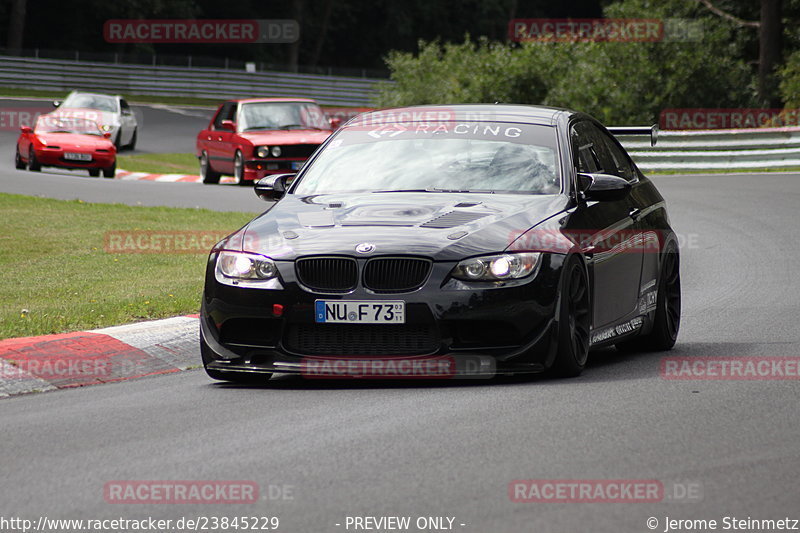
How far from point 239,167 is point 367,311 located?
1900 centimetres

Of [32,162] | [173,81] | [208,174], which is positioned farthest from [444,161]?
[173,81]

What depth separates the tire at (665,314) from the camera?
9087 mm

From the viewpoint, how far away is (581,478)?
16.9 feet

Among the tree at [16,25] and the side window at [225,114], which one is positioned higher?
the side window at [225,114]

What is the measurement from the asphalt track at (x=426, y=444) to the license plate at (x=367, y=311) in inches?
15.2

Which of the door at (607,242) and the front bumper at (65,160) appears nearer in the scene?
the door at (607,242)

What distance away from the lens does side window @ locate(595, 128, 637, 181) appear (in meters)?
9.31

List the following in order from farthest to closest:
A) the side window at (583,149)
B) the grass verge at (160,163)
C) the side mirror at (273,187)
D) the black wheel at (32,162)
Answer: the grass verge at (160,163) → the black wheel at (32,162) → the side mirror at (273,187) → the side window at (583,149)

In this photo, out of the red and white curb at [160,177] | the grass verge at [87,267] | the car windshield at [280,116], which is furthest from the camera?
the red and white curb at [160,177]

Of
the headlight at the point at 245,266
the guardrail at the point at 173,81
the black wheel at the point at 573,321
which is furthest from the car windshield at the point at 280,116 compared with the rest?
the guardrail at the point at 173,81

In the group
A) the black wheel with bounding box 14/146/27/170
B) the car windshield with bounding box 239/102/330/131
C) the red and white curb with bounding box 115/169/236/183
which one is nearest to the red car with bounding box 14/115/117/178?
the black wheel with bounding box 14/146/27/170

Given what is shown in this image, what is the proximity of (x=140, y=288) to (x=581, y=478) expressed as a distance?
703 centimetres

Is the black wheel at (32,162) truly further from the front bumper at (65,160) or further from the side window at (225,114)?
the side window at (225,114)

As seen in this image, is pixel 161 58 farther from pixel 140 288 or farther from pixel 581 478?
pixel 581 478
